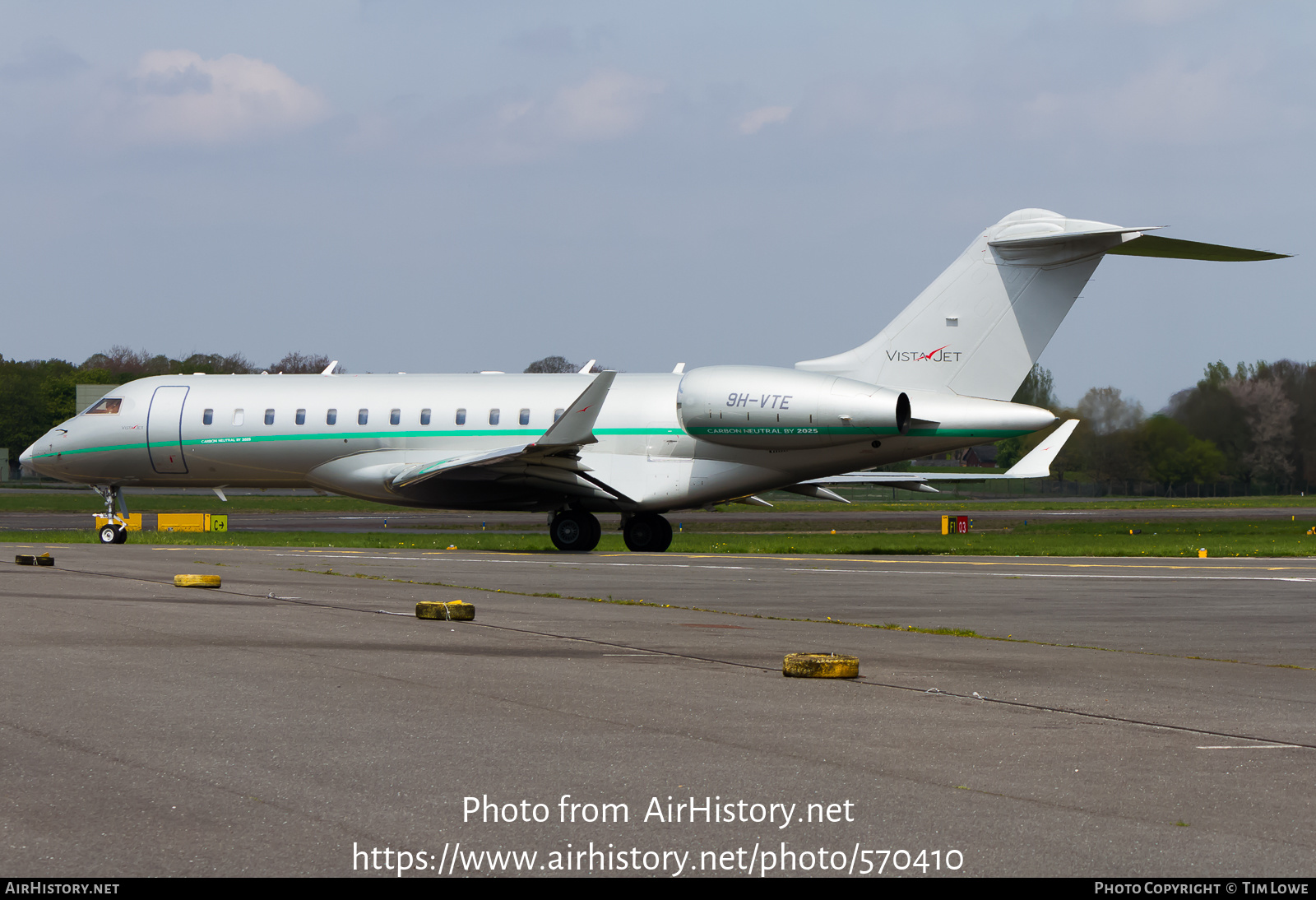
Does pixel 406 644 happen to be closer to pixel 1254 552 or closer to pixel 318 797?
pixel 318 797

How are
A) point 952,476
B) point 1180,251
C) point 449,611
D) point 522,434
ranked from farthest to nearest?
point 952,476
point 522,434
point 1180,251
point 449,611

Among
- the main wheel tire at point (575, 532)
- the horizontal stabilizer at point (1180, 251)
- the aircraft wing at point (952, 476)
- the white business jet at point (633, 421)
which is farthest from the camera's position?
the aircraft wing at point (952, 476)

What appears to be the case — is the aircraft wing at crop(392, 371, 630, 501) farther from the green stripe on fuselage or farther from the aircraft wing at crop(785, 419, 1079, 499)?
the aircraft wing at crop(785, 419, 1079, 499)

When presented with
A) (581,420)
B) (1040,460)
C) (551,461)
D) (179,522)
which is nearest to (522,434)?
(551,461)

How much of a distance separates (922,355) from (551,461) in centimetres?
815

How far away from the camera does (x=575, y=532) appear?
2798 centimetres

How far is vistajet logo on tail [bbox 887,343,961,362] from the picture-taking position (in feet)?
85.7

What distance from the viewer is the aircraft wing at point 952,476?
30078 millimetres

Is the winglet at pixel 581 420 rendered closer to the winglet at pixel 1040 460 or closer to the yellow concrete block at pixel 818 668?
the winglet at pixel 1040 460

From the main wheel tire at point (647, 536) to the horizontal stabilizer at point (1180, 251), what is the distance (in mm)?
11352

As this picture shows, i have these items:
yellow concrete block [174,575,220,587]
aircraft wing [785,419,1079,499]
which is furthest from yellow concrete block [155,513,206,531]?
yellow concrete block [174,575,220,587]

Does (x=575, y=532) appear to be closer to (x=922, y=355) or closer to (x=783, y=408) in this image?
(x=783, y=408)

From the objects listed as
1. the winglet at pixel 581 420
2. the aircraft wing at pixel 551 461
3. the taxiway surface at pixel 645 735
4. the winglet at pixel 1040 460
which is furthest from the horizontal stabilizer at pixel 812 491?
the taxiway surface at pixel 645 735
